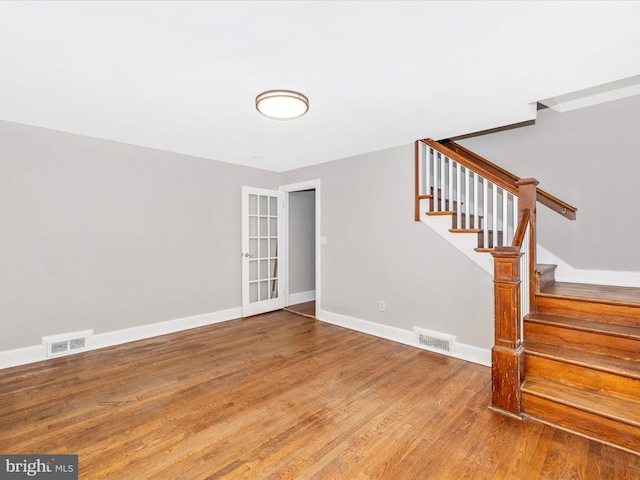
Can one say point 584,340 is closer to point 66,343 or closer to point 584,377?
point 584,377

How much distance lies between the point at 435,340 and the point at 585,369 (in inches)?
57.0

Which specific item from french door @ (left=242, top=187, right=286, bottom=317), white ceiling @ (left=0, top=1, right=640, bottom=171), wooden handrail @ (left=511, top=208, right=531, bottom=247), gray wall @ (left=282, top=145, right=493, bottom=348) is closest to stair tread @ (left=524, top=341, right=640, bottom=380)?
gray wall @ (left=282, top=145, right=493, bottom=348)

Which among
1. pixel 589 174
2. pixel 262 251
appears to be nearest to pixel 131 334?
pixel 262 251

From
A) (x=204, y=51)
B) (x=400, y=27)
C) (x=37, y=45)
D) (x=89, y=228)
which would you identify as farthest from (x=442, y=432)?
(x=89, y=228)

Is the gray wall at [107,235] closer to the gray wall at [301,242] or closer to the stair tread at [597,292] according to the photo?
the gray wall at [301,242]

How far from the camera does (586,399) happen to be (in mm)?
2078

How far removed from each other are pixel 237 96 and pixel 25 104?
6.12 feet

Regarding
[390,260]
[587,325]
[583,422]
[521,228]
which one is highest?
[521,228]

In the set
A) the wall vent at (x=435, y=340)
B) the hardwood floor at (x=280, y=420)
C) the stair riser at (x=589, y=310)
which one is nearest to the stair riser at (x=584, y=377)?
the hardwood floor at (x=280, y=420)

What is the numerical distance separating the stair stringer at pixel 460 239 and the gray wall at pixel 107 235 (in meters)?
2.82

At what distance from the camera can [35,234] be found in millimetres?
3189

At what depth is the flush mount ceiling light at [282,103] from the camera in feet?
7.84

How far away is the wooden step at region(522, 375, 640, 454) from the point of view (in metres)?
1.87

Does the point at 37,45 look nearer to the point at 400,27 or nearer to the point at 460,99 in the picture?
the point at 400,27
